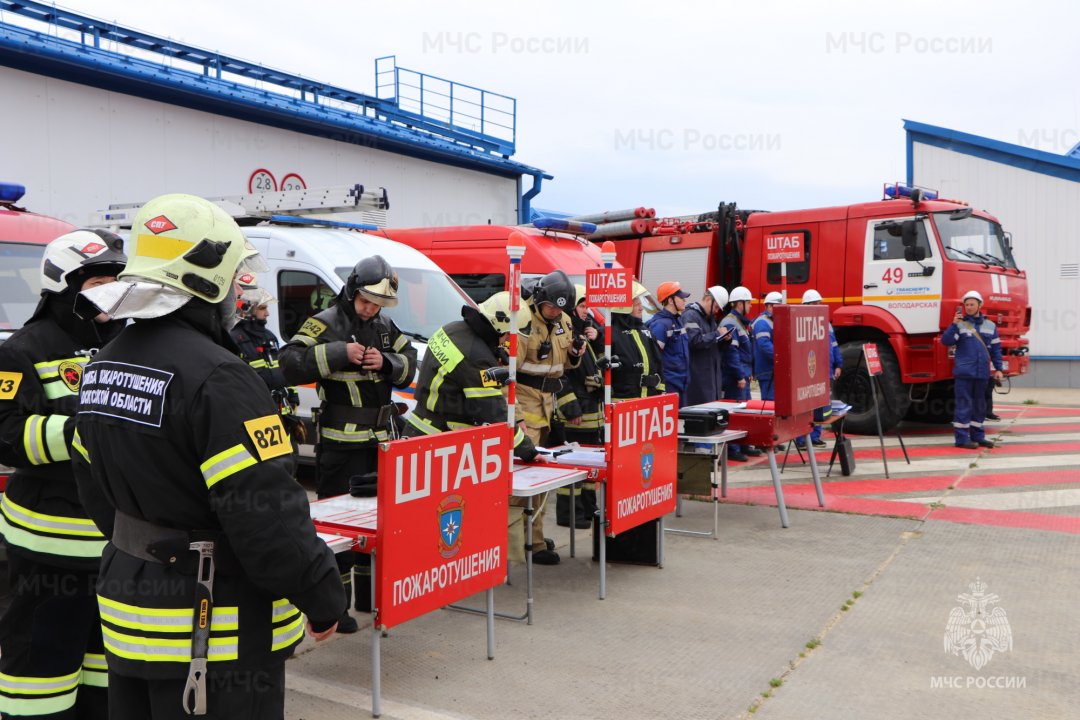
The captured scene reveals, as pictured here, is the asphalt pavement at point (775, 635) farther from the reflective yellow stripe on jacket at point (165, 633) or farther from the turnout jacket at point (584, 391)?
the reflective yellow stripe on jacket at point (165, 633)

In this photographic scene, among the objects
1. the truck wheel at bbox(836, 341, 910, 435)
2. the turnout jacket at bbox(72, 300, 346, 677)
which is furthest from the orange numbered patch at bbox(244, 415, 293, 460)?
the truck wheel at bbox(836, 341, 910, 435)

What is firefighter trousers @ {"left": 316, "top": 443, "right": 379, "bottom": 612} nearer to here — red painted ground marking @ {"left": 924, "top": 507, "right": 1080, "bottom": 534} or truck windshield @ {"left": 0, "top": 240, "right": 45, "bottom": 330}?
truck windshield @ {"left": 0, "top": 240, "right": 45, "bottom": 330}

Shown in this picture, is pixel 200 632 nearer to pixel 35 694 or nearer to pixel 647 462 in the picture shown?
pixel 35 694

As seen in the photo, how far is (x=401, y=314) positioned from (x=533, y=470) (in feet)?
11.8

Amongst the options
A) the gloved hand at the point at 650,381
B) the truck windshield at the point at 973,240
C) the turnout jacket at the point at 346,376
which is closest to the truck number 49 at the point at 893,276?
the truck windshield at the point at 973,240

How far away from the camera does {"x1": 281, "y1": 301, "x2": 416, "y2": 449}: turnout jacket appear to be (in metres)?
5.19

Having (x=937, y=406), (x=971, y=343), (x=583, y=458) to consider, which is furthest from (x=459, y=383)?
(x=937, y=406)

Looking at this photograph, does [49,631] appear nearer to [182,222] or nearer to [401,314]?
[182,222]

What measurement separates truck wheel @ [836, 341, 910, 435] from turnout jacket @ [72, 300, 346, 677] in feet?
34.8

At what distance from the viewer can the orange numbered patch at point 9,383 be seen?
123 inches

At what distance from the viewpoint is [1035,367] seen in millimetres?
19531

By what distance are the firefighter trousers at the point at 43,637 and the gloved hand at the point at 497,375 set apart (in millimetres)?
2542

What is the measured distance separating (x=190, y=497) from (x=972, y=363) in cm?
1106

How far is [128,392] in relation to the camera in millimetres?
2223
